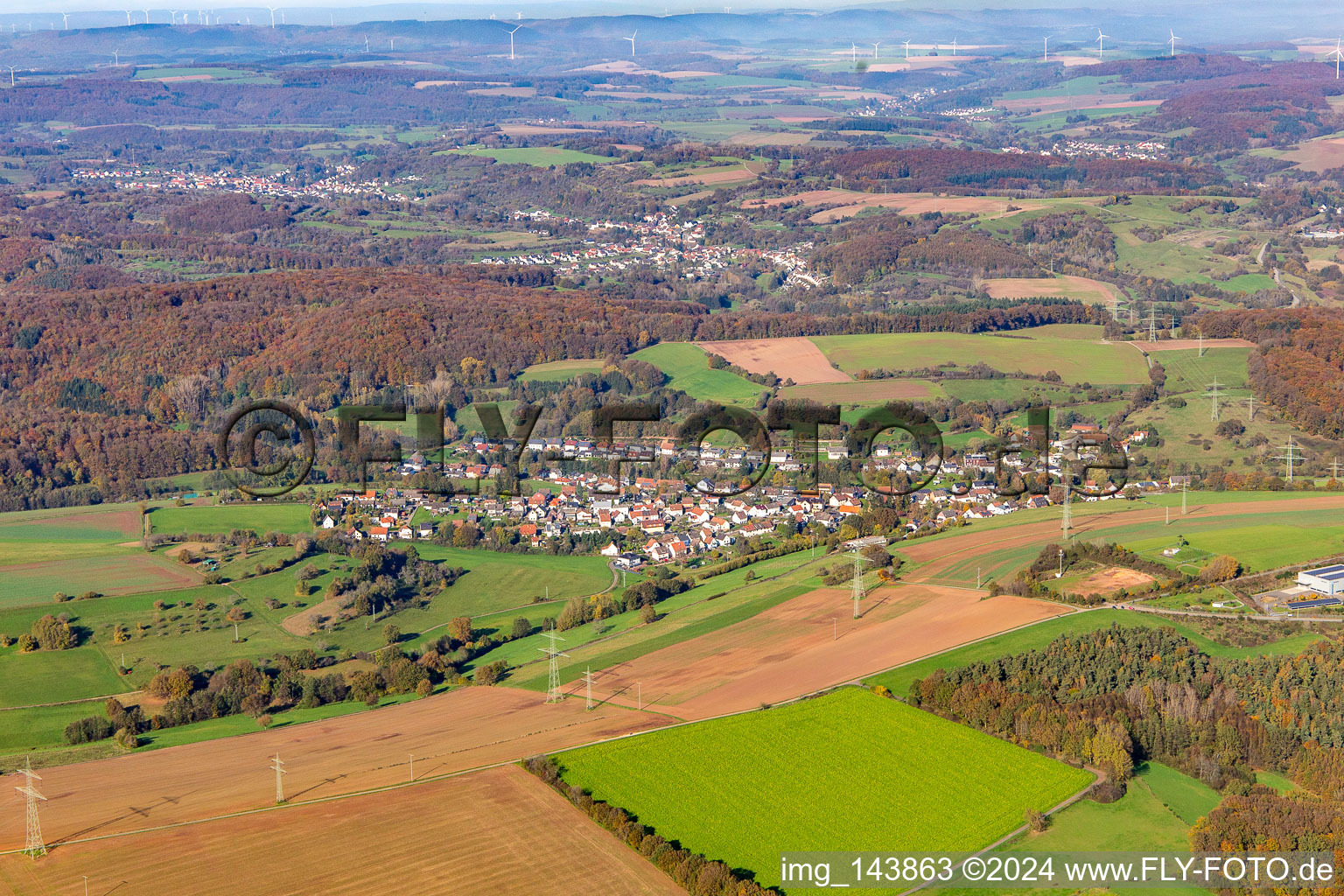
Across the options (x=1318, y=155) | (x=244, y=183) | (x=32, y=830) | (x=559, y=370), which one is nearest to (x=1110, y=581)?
(x=32, y=830)

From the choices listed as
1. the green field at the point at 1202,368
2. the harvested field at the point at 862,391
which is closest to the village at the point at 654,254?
the harvested field at the point at 862,391

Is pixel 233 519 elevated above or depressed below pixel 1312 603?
above

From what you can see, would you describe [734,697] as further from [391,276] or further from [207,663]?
[391,276]

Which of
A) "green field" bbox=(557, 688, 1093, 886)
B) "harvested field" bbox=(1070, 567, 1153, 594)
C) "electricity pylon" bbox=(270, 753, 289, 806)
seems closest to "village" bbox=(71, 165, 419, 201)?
"harvested field" bbox=(1070, 567, 1153, 594)

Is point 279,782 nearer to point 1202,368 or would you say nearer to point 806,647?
point 806,647

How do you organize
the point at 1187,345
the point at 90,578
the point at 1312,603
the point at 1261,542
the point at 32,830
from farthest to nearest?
the point at 1187,345 → the point at 90,578 → the point at 1261,542 → the point at 1312,603 → the point at 32,830

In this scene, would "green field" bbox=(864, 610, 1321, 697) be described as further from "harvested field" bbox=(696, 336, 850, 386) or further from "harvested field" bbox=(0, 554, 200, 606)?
"harvested field" bbox=(696, 336, 850, 386)
